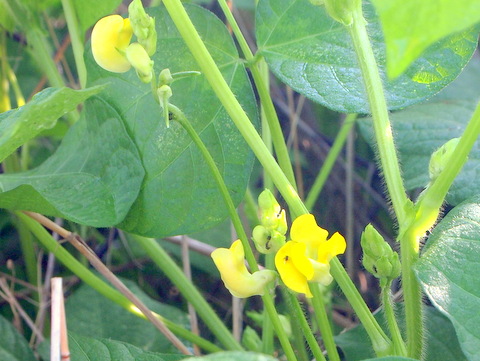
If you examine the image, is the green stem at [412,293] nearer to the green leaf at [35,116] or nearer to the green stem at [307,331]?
the green stem at [307,331]

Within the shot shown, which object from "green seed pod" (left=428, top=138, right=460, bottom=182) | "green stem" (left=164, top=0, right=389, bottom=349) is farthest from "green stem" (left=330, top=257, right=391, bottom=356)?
"green seed pod" (left=428, top=138, right=460, bottom=182)

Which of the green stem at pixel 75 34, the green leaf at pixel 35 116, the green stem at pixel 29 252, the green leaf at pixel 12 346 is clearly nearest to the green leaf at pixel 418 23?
the green leaf at pixel 35 116

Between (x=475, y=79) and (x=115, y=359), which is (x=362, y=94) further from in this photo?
(x=475, y=79)

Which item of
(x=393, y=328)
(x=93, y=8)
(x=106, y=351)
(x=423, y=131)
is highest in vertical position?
(x=93, y=8)

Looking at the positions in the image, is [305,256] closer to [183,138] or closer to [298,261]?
[298,261]

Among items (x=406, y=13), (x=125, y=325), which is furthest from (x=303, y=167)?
(x=406, y=13)

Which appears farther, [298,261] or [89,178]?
[89,178]

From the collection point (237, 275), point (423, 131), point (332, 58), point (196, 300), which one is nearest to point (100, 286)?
point (196, 300)
